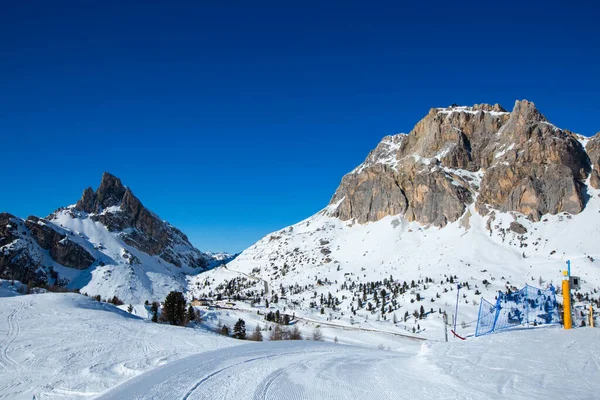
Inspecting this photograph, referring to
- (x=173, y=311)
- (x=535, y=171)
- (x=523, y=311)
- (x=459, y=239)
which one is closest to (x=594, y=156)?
(x=535, y=171)

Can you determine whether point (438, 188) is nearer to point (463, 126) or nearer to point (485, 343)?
point (463, 126)

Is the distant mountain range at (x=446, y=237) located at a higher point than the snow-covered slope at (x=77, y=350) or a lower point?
higher

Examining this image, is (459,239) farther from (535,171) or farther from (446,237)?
(535,171)

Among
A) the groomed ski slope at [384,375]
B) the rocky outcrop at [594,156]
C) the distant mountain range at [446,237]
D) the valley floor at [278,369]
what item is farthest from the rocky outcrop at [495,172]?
the groomed ski slope at [384,375]

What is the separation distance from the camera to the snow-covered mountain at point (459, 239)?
328 feet

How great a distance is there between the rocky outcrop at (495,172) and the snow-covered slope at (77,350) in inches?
6296

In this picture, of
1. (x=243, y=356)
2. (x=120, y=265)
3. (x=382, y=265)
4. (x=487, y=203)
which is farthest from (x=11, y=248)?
(x=487, y=203)

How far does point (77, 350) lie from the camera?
1497 centimetres

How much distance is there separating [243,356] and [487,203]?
555 feet

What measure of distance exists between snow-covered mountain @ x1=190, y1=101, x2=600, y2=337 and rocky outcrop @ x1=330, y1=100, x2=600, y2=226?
19.3 inches

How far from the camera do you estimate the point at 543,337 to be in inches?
640

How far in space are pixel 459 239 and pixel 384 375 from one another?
151729mm

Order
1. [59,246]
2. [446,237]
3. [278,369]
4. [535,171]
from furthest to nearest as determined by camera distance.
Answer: [59,246] < [535,171] < [446,237] < [278,369]

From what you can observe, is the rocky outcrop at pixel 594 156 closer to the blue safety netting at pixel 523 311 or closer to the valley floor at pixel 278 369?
the blue safety netting at pixel 523 311
